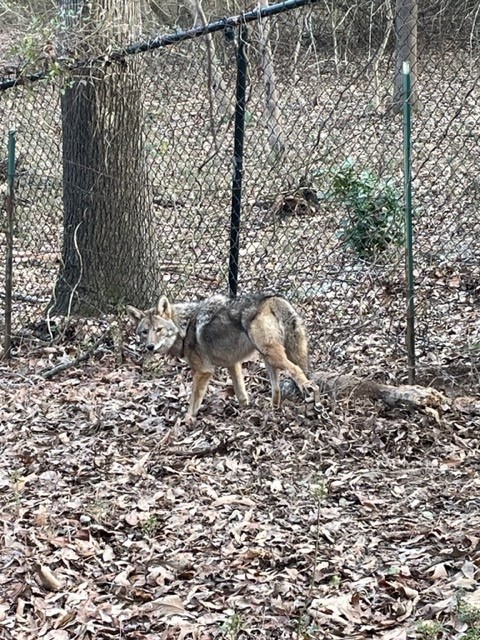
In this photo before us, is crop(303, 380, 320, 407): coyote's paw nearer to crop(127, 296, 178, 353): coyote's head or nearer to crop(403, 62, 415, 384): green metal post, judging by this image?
crop(403, 62, 415, 384): green metal post

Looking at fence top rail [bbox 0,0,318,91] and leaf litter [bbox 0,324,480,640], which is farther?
fence top rail [bbox 0,0,318,91]

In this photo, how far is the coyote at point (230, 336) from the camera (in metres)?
6.98

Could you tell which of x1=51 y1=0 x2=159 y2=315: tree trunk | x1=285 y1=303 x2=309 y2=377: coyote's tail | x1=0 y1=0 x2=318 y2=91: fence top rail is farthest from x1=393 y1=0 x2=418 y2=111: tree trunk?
x1=51 y1=0 x2=159 y2=315: tree trunk

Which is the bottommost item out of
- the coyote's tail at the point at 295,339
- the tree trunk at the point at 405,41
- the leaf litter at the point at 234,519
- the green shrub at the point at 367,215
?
the leaf litter at the point at 234,519

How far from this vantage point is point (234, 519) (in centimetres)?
526

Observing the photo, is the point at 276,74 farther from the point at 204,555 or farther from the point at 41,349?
the point at 204,555

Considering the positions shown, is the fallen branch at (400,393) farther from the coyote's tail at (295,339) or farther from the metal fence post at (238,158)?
the metal fence post at (238,158)

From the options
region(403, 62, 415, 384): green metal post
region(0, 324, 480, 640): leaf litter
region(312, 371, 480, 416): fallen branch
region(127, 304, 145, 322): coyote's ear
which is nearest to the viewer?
region(0, 324, 480, 640): leaf litter

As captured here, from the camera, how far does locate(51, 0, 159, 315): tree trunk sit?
8797 millimetres

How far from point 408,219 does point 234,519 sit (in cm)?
284

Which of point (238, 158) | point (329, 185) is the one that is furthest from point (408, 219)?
point (329, 185)

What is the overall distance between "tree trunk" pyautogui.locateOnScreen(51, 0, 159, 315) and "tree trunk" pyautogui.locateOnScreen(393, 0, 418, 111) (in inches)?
112

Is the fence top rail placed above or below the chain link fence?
above

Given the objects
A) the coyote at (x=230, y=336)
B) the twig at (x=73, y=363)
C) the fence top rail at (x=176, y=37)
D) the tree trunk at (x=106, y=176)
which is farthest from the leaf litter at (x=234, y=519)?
the fence top rail at (x=176, y=37)
